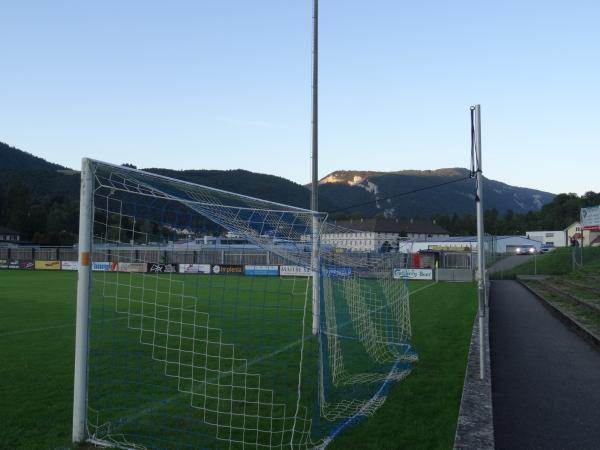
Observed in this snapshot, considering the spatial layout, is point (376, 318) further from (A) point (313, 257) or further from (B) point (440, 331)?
(A) point (313, 257)

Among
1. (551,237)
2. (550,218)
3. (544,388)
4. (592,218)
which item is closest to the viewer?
(544,388)

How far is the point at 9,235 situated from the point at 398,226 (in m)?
83.0

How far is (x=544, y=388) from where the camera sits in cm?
715

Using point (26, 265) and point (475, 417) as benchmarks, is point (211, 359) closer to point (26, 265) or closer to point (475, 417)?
point (475, 417)

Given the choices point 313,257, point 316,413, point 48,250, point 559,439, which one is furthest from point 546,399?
point 48,250

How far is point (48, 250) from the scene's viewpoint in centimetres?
4578

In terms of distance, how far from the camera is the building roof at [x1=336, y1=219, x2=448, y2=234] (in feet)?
395

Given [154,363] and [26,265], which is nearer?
[154,363]

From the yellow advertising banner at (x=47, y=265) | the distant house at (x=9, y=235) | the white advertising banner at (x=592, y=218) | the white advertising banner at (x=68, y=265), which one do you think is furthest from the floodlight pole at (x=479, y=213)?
the distant house at (x=9, y=235)

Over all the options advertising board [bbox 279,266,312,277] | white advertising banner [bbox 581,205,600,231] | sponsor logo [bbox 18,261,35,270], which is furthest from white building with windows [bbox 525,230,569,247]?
sponsor logo [bbox 18,261,35,270]

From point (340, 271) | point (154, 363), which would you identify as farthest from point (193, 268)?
point (154, 363)

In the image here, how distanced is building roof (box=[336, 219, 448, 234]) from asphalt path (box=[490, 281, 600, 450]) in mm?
105863

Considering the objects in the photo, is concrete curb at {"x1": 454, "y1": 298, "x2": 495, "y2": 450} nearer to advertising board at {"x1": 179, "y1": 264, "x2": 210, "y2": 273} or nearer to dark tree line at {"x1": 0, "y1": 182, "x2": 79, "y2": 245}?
advertising board at {"x1": 179, "y1": 264, "x2": 210, "y2": 273}

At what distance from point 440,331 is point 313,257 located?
403cm
